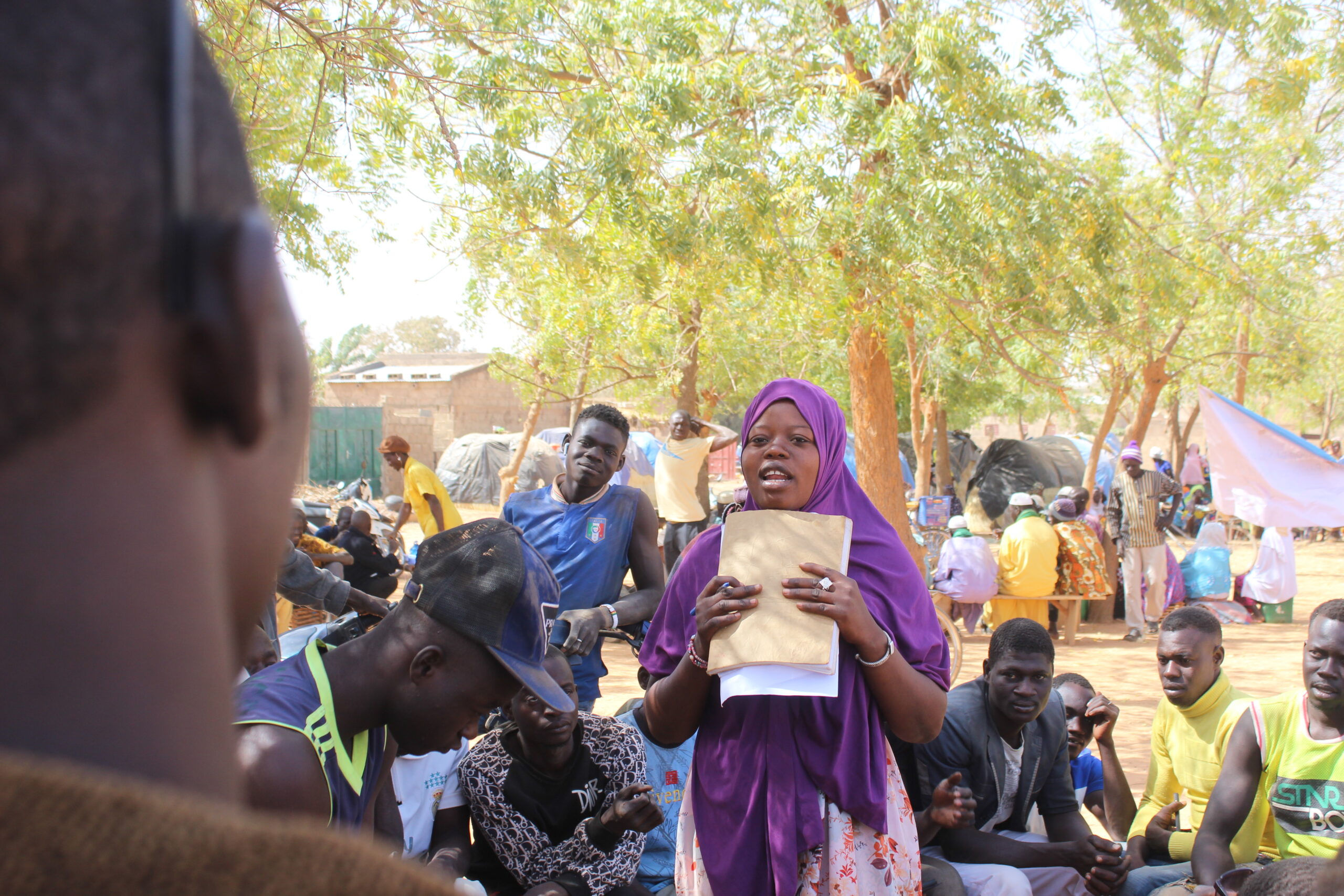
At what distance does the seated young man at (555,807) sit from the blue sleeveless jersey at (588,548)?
0.51m

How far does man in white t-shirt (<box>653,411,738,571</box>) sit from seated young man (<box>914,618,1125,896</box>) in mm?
5293

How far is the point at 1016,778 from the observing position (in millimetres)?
3602

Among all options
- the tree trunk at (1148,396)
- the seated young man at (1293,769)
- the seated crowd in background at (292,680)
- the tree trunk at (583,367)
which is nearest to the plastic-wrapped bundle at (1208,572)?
the tree trunk at (1148,396)

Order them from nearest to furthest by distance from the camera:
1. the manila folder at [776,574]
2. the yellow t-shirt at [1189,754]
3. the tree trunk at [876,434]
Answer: the manila folder at [776,574]
the yellow t-shirt at [1189,754]
the tree trunk at [876,434]

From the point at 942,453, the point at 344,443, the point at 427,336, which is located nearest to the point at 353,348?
the point at 427,336

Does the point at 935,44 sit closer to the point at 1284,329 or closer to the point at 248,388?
the point at 248,388

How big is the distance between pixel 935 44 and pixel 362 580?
18.3 feet

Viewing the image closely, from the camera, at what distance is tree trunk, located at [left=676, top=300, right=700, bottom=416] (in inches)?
489

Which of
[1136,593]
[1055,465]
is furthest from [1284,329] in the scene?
[1136,593]

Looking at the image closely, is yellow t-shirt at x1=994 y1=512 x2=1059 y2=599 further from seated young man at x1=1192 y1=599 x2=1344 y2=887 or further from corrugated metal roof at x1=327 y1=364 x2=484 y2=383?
corrugated metal roof at x1=327 y1=364 x2=484 y2=383

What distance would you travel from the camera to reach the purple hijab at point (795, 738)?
2252 mm

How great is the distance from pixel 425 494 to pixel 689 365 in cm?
587

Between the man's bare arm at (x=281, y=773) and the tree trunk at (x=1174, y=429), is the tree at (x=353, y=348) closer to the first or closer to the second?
the tree trunk at (x=1174, y=429)

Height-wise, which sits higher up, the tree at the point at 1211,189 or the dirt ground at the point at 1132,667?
the tree at the point at 1211,189
